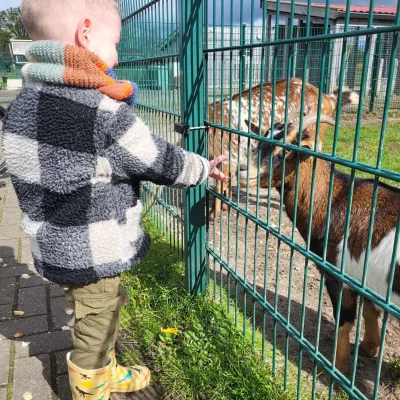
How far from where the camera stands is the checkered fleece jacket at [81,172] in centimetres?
168

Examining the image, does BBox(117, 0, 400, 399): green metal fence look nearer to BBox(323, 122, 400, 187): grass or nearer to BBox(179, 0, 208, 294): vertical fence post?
BBox(179, 0, 208, 294): vertical fence post

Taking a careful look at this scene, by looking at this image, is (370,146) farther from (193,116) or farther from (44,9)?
(44,9)

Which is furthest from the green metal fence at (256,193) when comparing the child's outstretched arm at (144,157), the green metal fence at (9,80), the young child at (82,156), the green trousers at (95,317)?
the green metal fence at (9,80)

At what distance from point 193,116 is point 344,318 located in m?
1.62

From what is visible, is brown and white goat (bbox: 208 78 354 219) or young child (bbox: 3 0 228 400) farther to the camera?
brown and white goat (bbox: 208 78 354 219)

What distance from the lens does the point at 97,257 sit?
1.94 meters

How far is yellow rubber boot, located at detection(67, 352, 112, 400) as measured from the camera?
86.3 inches

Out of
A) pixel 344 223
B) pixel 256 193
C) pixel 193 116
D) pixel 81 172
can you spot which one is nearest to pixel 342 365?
pixel 344 223

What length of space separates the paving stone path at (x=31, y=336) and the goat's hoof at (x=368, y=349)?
1414 millimetres

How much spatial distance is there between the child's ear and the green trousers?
1059 millimetres

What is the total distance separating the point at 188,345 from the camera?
280 centimetres

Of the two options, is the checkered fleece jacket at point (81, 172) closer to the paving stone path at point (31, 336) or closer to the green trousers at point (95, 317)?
the green trousers at point (95, 317)

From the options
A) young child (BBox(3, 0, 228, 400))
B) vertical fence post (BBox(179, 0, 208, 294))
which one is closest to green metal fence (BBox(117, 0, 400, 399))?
vertical fence post (BBox(179, 0, 208, 294))

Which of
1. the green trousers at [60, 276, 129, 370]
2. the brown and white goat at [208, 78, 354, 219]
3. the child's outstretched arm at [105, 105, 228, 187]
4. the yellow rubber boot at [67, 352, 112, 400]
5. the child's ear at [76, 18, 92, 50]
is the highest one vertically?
the child's ear at [76, 18, 92, 50]
